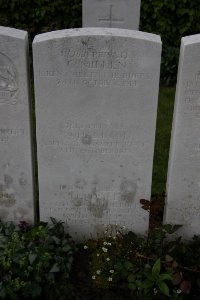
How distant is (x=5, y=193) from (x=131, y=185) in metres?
1.14

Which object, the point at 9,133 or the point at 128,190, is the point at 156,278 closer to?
the point at 128,190

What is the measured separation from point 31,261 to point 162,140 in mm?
3236

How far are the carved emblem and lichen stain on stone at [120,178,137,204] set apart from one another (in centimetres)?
121

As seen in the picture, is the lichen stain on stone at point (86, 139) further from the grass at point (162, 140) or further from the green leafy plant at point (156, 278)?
Answer: the grass at point (162, 140)

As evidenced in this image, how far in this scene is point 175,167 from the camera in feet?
13.3

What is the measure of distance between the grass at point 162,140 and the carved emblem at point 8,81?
86.2 inches

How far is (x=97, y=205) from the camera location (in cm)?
424

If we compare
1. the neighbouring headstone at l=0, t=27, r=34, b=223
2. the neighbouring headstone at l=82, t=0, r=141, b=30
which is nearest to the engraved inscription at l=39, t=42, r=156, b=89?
the neighbouring headstone at l=0, t=27, r=34, b=223

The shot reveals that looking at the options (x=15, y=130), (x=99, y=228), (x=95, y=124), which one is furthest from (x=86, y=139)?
(x=99, y=228)

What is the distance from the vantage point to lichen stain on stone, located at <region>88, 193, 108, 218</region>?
4.21m

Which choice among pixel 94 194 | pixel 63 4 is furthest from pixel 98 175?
pixel 63 4

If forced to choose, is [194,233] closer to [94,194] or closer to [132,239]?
[132,239]

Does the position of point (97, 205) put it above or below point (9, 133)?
below

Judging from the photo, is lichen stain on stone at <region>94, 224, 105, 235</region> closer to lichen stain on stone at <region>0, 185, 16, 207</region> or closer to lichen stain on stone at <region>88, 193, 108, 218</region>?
lichen stain on stone at <region>88, 193, 108, 218</region>
